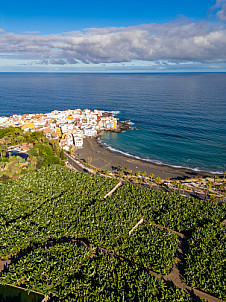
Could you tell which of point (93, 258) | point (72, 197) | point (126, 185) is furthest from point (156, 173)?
point (93, 258)

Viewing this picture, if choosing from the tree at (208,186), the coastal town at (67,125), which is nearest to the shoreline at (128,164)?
the tree at (208,186)

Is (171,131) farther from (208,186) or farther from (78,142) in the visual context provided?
(208,186)

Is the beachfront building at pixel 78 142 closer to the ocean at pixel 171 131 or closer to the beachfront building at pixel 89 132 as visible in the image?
the ocean at pixel 171 131

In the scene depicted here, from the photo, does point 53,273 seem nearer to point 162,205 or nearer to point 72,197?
point 72,197

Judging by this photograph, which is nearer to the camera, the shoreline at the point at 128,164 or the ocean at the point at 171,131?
the shoreline at the point at 128,164

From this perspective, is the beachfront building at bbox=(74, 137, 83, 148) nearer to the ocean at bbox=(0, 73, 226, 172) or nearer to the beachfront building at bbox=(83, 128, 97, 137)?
the ocean at bbox=(0, 73, 226, 172)

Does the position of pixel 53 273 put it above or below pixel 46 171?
below

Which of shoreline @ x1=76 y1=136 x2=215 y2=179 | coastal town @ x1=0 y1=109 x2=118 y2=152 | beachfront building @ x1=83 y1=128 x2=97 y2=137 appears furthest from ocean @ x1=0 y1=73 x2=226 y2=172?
coastal town @ x1=0 y1=109 x2=118 y2=152
